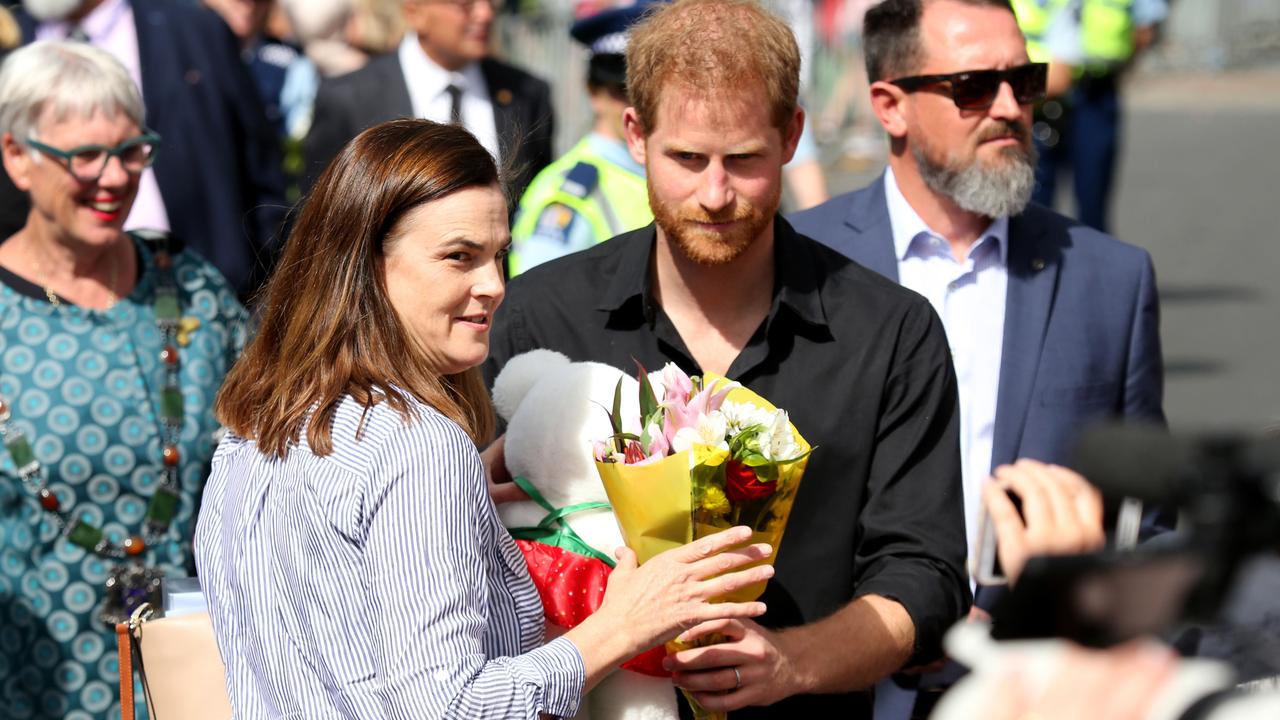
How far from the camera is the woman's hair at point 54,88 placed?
14.7 feet

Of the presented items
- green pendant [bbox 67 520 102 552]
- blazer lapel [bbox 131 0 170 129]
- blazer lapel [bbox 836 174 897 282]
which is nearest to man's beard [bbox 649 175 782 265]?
blazer lapel [bbox 836 174 897 282]

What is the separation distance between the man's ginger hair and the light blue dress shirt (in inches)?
47.3

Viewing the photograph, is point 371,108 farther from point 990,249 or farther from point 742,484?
point 742,484

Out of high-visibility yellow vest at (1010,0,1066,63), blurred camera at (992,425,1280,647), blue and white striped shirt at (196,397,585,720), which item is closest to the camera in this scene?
blurred camera at (992,425,1280,647)

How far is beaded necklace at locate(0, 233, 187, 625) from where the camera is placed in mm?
4211

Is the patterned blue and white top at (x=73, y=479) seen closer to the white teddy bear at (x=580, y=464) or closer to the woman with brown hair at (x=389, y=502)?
the woman with brown hair at (x=389, y=502)

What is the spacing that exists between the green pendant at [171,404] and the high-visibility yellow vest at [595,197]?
4.55ft

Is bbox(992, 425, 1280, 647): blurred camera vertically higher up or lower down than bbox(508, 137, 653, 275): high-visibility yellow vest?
higher up

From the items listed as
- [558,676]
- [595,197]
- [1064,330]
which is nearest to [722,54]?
[558,676]

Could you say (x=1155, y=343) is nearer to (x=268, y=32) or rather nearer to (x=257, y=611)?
(x=257, y=611)

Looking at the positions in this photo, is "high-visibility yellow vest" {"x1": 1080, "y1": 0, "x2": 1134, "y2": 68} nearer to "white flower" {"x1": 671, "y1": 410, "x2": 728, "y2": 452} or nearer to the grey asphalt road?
the grey asphalt road

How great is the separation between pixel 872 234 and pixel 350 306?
2144 millimetres

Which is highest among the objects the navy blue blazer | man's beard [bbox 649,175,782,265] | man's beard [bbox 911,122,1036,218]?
man's beard [bbox 649,175,782,265]

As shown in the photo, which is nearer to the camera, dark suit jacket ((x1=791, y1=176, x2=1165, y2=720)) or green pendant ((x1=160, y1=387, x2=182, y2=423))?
dark suit jacket ((x1=791, y1=176, x2=1165, y2=720))
